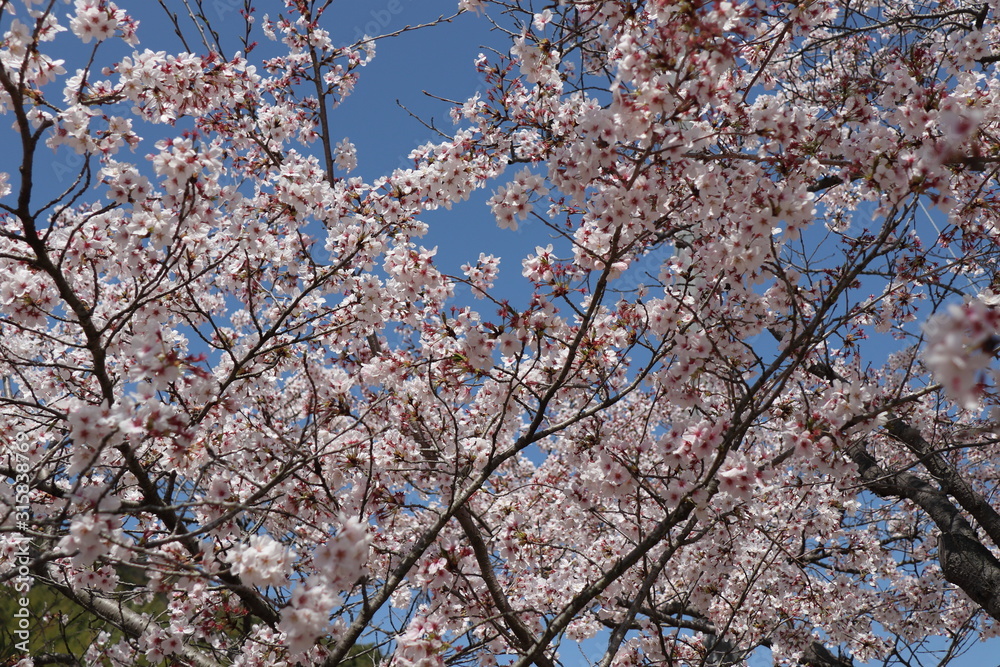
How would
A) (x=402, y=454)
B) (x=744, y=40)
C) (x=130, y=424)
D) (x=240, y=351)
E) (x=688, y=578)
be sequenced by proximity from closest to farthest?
(x=130, y=424), (x=744, y=40), (x=402, y=454), (x=240, y=351), (x=688, y=578)

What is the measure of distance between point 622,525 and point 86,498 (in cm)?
473

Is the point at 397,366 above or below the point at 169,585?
above

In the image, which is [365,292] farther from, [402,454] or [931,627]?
[931,627]

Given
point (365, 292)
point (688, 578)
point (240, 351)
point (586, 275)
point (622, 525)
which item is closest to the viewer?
point (586, 275)

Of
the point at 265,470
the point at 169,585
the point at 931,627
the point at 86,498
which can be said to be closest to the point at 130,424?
the point at 86,498

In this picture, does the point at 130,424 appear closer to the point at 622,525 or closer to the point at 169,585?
the point at 169,585

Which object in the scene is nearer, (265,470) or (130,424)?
(130,424)

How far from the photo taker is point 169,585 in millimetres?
2654

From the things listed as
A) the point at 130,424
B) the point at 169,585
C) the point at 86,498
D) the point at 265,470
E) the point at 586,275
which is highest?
the point at 586,275

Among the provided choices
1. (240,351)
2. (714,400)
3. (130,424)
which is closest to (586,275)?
(130,424)

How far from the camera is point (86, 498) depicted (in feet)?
8.11

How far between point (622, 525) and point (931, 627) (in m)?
3.28

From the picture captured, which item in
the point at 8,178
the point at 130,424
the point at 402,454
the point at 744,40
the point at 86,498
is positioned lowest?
the point at 86,498

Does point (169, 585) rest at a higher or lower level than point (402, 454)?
lower
